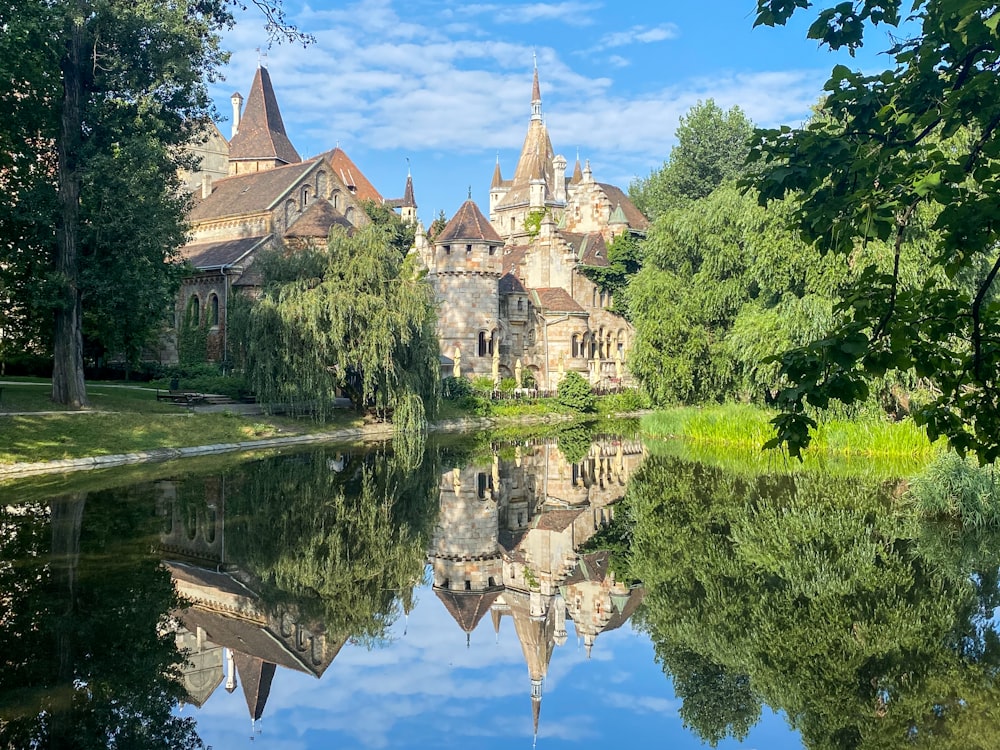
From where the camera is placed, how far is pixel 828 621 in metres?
9.55

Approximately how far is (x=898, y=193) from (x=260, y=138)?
5842 cm

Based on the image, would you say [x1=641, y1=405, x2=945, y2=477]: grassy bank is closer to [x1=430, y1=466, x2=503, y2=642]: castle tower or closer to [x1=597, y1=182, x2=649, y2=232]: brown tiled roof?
[x1=430, y1=466, x2=503, y2=642]: castle tower

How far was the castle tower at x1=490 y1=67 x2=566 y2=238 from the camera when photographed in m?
79.1

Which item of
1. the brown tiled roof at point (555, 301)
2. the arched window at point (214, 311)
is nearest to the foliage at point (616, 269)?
the brown tiled roof at point (555, 301)

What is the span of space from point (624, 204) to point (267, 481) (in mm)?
50606

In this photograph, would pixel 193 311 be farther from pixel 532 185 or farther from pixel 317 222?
pixel 532 185

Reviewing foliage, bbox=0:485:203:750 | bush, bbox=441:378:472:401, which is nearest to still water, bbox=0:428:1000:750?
foliage, bbox=0:485:203:750

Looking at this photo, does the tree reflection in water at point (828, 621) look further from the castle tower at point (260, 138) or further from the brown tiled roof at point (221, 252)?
the castle tower at point (260, 138)

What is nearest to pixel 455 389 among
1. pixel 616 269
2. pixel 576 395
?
pixel 576 395

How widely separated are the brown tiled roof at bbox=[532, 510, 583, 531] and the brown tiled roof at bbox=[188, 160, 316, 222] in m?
35.1

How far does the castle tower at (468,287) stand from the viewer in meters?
48.3

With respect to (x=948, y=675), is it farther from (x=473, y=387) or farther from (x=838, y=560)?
(x=473, y=387)

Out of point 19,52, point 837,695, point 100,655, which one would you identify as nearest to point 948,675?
point 837,695

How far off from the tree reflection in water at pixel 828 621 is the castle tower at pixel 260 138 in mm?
48898
